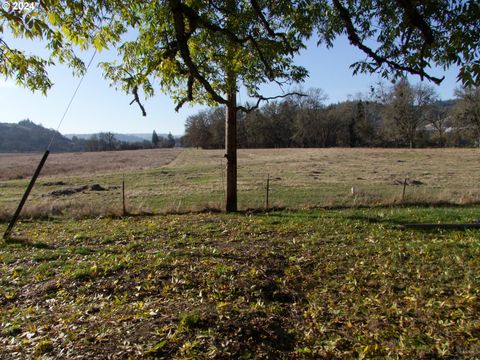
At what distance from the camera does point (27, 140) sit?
513 feet

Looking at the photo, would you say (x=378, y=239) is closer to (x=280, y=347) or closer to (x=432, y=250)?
(x=432, y=250)

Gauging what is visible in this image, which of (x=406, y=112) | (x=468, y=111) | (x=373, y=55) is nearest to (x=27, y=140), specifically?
(x=406, y=112)

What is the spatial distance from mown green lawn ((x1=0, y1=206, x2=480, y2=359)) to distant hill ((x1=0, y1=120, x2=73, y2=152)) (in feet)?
473

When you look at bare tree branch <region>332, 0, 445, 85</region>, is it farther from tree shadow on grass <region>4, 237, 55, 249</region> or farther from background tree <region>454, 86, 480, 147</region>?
background tree <region>454, 86, 480, 147</region>

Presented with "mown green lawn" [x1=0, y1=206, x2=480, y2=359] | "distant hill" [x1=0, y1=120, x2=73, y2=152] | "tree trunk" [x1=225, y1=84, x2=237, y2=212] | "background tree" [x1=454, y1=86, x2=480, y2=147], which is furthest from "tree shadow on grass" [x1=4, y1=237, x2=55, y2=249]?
"distant hill" [x1=0, y1=120, x2=73, y2=152]

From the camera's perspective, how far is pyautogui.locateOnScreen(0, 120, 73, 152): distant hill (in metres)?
143

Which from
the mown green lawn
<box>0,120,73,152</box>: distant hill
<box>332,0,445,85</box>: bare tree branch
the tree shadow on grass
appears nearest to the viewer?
the mown green lawn

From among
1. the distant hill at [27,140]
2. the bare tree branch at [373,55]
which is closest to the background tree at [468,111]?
the bare tree branch at [373,55]

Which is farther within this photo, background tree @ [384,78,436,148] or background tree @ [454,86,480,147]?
background tree @ [384,78,436,148]

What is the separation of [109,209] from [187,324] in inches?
434

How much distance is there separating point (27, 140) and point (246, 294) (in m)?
176

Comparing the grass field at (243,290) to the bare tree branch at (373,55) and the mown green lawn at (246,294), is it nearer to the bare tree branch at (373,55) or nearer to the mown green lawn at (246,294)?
the mown green lawn at (246,294)

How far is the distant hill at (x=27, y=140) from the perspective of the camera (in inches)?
5630

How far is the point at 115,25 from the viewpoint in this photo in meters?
8.43
